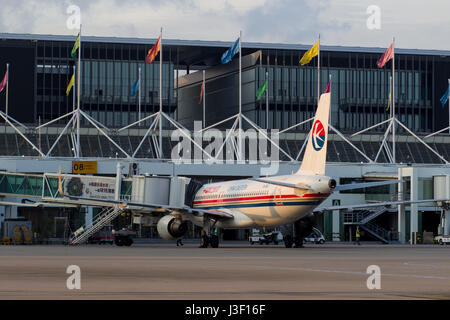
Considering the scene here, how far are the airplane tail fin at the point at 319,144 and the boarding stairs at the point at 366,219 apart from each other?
1384 inches

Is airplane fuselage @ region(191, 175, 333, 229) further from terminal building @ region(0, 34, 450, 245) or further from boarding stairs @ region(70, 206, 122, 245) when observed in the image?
terminal building @ region(0, 34, 450, 245)

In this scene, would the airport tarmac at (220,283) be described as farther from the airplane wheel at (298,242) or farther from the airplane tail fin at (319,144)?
the airplane wheel at (298,242)

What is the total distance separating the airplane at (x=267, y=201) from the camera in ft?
213

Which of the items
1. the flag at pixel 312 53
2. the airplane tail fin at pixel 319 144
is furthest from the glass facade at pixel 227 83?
the airplane tail fin at pixel 319 144

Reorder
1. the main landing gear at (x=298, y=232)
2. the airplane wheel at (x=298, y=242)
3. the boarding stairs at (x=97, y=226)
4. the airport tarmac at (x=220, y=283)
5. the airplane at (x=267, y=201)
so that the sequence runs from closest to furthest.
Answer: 1. the airport tarmac at (x=220, y=283)
2. the airplane at (x=267, y=201)
3. the main landing gear at (x=298, y=232)
4. the airplane wheel at (x=298, y=242)
5. the boarding stairs at (x=97, y=226)

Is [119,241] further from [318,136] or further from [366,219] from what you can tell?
[366,219]

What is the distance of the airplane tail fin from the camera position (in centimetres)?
6506

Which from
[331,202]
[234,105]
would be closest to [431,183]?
[331,202]

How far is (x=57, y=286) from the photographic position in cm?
2441

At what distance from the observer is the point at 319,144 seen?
65.6m

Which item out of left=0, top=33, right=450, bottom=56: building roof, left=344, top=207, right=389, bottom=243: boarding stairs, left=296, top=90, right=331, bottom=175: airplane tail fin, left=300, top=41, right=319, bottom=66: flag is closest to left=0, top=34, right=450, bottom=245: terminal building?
left=0, top=33, right=450, bottom=56: building roof
